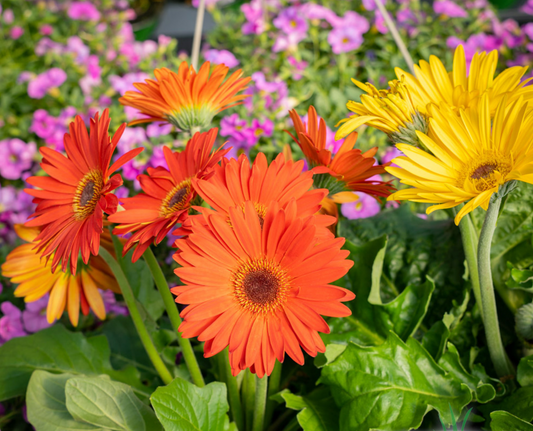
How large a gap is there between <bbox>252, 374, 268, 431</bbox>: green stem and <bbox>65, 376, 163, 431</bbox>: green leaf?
0.13 m

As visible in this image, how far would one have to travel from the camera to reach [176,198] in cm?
51

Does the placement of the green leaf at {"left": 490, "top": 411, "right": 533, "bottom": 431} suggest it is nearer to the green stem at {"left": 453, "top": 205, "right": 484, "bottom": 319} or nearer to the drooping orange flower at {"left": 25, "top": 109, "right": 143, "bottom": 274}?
the green stem at {"left": 453, "top": 205, "right": 484, "bottom": 319}

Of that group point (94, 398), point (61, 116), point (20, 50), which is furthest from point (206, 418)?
point (20, 50)

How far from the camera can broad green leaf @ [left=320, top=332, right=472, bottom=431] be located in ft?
1.86

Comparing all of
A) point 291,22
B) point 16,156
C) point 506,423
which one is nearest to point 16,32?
point 16,156

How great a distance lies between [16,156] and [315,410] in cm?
107

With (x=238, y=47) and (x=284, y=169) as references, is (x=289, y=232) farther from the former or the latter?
(x=238, y=47)

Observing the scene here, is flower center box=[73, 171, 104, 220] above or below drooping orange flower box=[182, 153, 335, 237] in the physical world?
below

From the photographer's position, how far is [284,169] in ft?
1.51

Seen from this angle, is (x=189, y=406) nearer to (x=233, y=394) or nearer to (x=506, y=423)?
(x=233, y=394)

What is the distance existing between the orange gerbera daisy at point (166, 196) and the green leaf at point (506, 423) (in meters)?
0.42

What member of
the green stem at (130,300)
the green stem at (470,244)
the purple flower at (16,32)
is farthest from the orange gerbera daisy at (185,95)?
the purple flower at (16,32)

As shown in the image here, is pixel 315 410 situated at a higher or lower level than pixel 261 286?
lower

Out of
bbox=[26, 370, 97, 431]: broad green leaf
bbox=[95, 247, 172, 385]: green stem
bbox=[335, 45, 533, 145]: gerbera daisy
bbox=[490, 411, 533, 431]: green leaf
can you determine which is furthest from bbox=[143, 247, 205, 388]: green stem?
bbox=[490, 411, 533, 431]: green leaf
